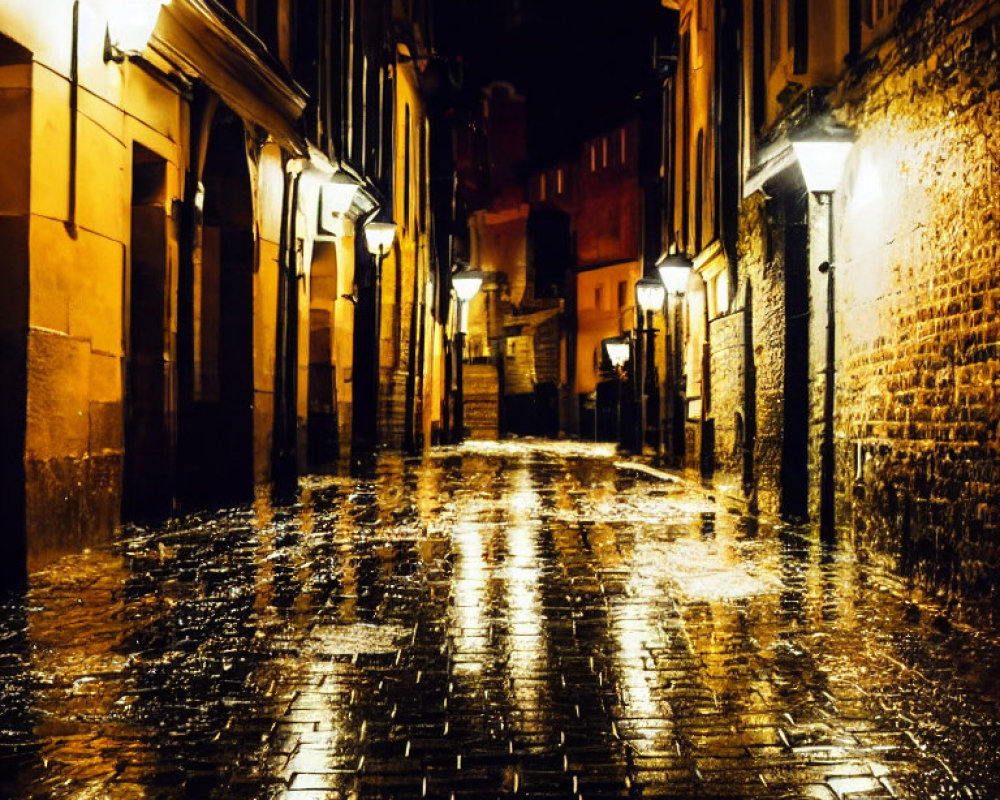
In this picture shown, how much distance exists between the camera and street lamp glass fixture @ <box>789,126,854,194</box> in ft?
29.9

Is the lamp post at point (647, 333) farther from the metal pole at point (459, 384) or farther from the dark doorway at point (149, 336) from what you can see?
the dark doorway at point (149, 336)

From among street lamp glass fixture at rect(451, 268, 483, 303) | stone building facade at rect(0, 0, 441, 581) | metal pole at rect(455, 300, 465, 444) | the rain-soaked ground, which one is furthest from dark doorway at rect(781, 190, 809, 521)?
metal pole at rect(455, 300, 465, 444)

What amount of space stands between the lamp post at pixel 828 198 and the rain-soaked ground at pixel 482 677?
1.22 m

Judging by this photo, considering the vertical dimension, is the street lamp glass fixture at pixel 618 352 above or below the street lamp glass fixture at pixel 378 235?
below

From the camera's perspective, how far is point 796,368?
11.8 meters

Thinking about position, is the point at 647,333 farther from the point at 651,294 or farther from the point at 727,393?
the point at 727,393

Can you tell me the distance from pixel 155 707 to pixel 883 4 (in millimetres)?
8162

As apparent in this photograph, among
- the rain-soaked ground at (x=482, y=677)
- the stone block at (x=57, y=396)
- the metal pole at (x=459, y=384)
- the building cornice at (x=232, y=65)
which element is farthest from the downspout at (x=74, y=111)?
the metal pole at (x=459, y=384)

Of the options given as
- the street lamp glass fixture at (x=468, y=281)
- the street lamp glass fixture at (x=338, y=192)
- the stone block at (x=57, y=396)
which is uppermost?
the street lamp glass fixture at (x=468, y=281)

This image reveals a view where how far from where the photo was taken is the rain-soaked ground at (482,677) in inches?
132

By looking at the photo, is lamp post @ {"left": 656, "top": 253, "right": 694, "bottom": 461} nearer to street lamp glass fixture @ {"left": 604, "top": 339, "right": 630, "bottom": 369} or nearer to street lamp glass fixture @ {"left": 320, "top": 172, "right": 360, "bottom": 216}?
street lamp glass fixture @ {"left": 320, "top": 172, "right": 360, "bottom": 216}

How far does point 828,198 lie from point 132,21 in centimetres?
646

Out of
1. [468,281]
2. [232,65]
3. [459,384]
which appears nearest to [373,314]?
[232,65]

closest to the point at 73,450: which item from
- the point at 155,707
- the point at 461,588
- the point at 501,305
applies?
the point at 461,588
